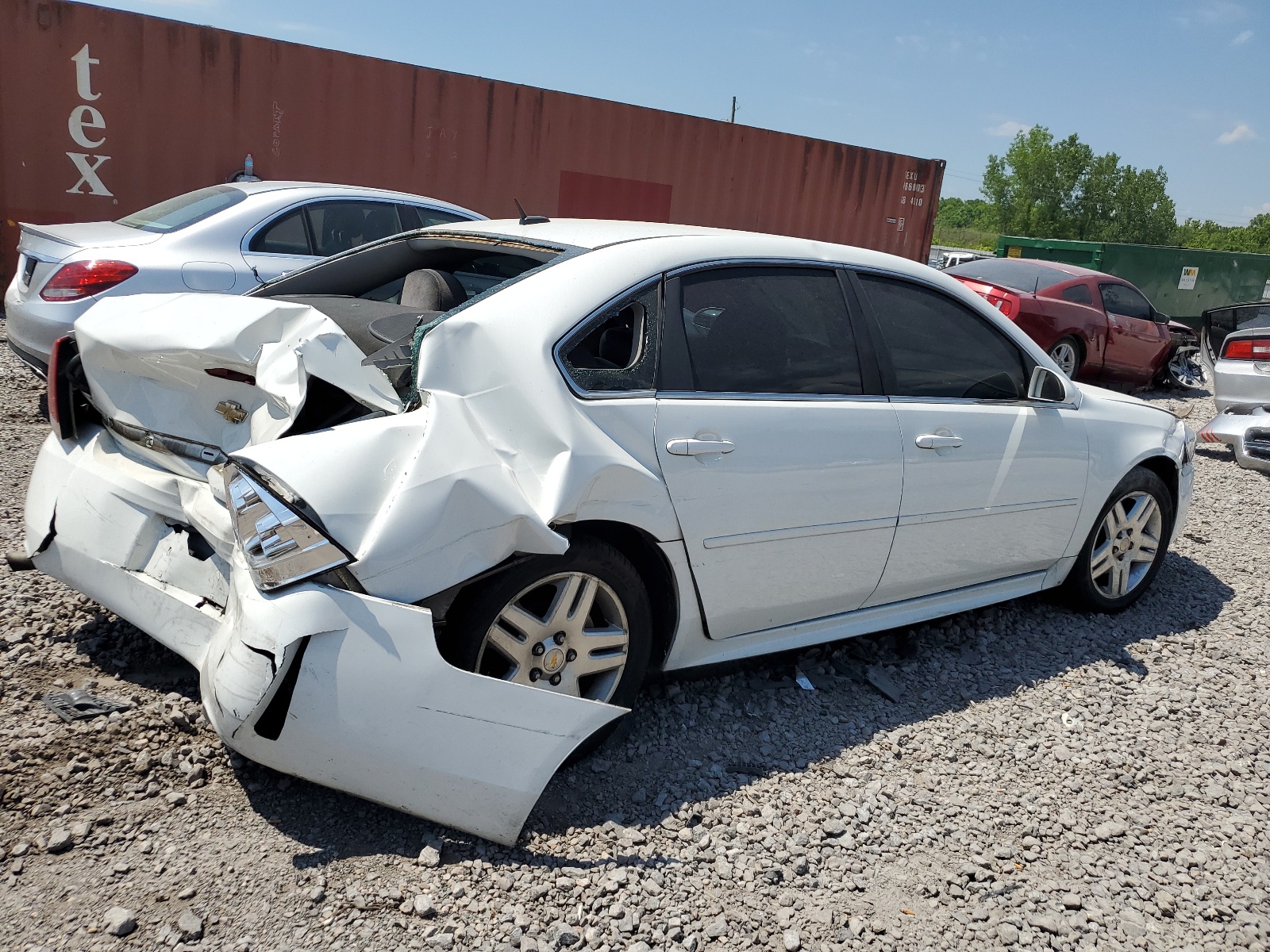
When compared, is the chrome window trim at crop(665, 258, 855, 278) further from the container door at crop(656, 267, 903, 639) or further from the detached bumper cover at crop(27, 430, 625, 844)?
the detached bumper cover at crop(27, 430, 625, 844)

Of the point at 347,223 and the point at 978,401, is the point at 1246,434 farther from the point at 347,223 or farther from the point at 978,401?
the point at 347,223

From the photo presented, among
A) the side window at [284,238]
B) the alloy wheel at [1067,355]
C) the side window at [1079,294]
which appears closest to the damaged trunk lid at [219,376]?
the side window at [284,238]

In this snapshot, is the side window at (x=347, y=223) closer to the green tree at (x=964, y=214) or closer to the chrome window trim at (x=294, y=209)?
the chrome window trim at (x=294, y=209)

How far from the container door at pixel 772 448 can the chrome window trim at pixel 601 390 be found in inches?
2.7

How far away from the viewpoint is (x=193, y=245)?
5.79m

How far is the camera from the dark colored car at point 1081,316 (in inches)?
405

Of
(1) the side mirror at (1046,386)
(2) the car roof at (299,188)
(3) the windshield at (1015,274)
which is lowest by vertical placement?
(1) the side mirror at (1046,386)

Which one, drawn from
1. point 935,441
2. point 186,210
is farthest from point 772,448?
point 186,210

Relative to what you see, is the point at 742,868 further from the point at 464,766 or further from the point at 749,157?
the point at 749,157

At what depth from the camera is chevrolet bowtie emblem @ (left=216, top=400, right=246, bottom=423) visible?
2.58 m

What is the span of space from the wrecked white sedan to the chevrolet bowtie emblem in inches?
0.5

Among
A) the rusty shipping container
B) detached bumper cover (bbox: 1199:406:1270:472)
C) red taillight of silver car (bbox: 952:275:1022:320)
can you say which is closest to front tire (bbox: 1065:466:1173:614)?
detached bumper cover (bbox: 1199:406:1270:472)

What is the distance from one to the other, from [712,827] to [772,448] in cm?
108

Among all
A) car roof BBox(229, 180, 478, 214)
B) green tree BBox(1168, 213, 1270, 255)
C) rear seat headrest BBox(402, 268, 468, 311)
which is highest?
green tree BBox(1168, 213, 1270, 255)
